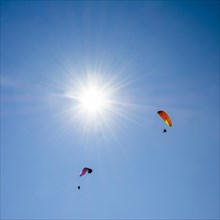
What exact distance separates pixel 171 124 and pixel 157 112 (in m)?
2.61

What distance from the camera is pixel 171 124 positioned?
5050 centimetres

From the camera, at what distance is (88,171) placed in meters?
53.1

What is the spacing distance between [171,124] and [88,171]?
542 inches

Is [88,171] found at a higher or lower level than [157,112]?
lower

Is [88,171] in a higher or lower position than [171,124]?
lower

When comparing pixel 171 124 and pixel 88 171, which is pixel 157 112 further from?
A: pixel 88 171

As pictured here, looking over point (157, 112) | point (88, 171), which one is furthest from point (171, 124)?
point (88, 171)

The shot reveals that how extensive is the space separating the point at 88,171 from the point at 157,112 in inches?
521

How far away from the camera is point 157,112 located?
1973 inches
